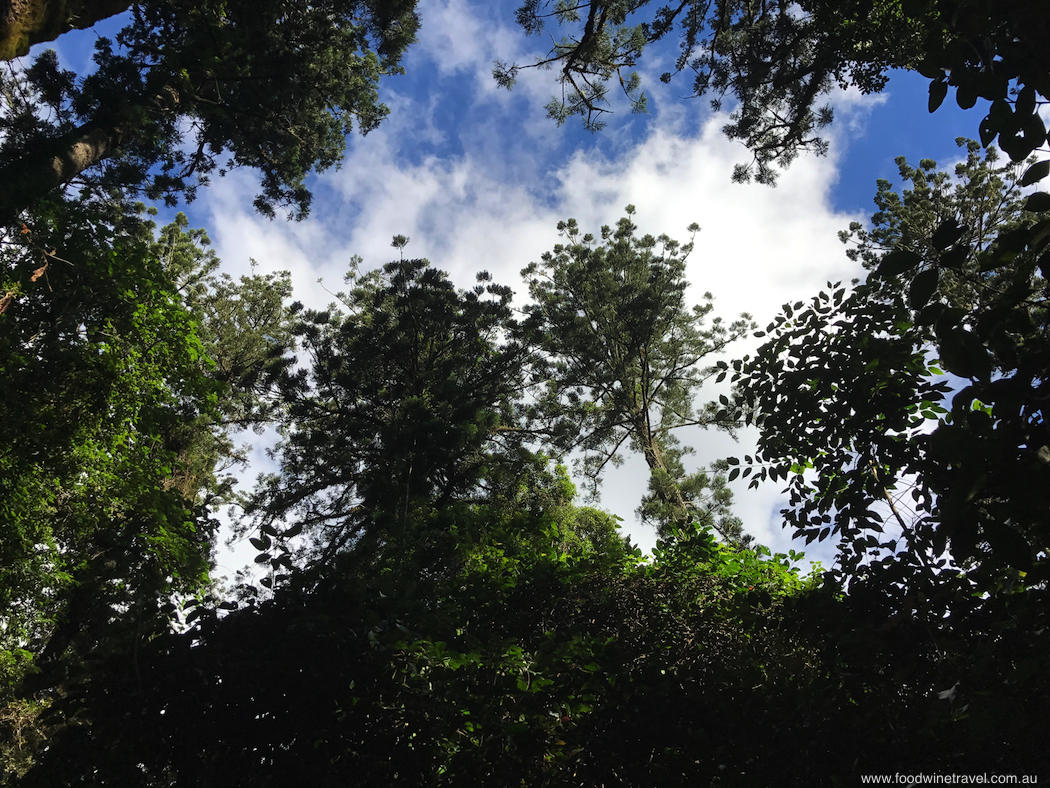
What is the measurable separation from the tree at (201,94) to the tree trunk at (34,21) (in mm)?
1711

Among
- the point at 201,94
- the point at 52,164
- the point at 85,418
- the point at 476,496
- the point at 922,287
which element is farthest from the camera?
the point at 476,496

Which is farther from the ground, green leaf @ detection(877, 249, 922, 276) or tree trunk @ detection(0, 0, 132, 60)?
tree trunk @ detection(0, 0, 132, 60)

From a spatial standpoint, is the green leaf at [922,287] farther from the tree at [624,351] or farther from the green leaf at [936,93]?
the tree at [624,351]

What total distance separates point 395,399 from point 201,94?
6390 mm

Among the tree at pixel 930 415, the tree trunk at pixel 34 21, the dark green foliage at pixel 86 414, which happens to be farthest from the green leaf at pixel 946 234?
the tree trunk at pixel 34 21

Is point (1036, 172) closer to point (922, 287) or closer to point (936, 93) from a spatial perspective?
point (936, 93)

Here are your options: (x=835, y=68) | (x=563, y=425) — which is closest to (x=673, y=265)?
(x=563, y=425)

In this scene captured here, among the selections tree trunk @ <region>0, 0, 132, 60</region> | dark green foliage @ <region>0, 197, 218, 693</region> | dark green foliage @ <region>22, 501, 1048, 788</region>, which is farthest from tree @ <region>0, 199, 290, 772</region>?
dark green foliage @ <region>22, 501, 1048, 788</region>

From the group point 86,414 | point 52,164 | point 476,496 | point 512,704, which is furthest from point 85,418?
point 476,496

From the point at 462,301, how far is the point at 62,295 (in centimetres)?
762

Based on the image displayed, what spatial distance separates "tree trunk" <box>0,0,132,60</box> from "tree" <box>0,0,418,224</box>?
1.71 m

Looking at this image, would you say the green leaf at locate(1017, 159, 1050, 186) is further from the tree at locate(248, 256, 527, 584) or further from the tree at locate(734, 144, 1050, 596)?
the tree at locate(248, 256, 527, 584)

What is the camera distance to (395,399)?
12750 millimetres

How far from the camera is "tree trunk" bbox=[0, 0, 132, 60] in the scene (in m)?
4.85
